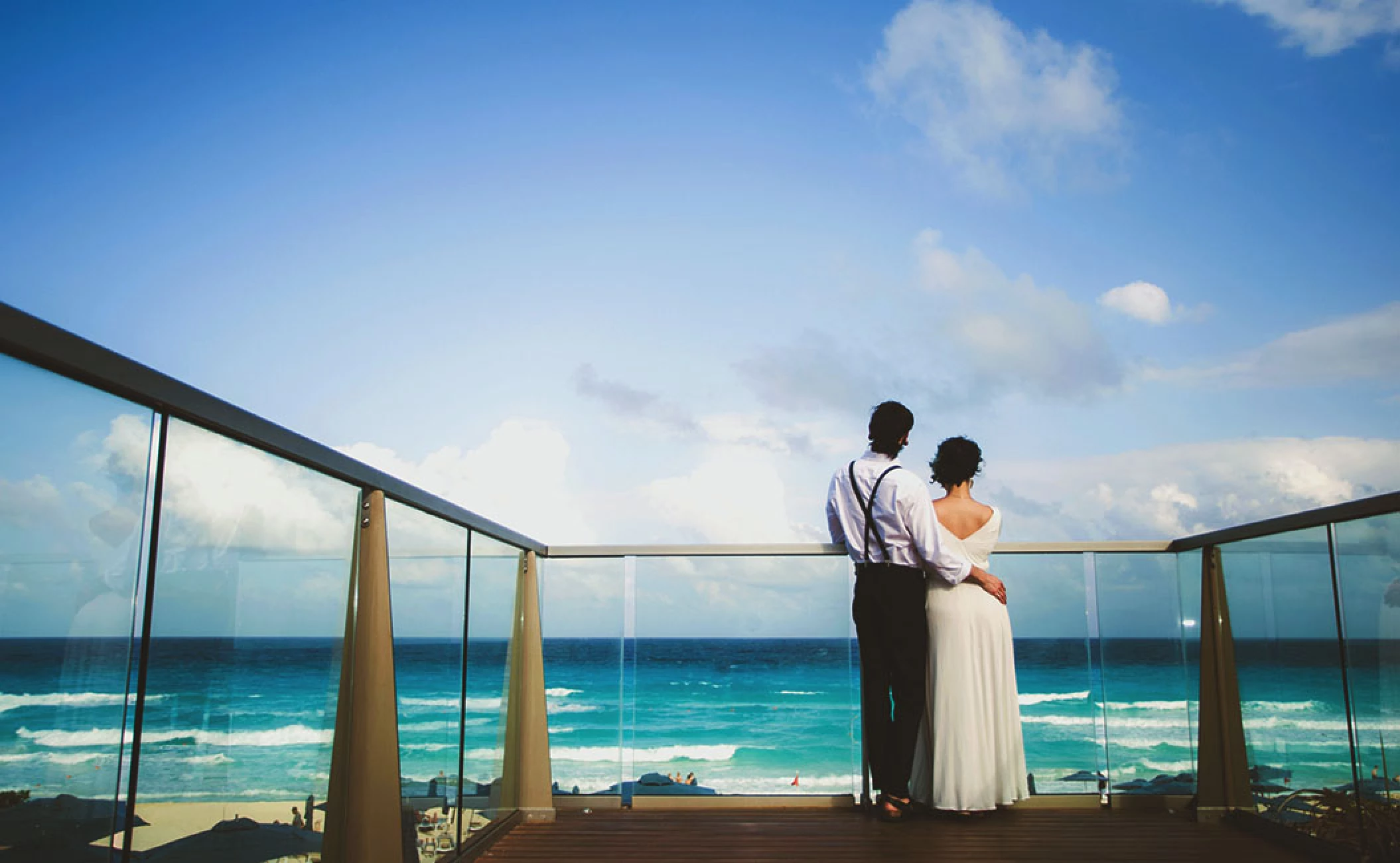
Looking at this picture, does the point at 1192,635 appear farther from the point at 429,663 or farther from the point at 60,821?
the point at 60,821

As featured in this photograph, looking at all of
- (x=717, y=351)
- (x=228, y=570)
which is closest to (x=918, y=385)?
(x=717, y=351)

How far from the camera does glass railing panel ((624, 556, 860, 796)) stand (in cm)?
414

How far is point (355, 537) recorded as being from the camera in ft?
7.64

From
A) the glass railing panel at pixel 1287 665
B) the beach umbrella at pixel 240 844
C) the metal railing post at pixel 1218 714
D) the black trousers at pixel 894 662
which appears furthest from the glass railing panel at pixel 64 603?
the metal railing post at pixel 1218 714

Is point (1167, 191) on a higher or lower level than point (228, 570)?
higher

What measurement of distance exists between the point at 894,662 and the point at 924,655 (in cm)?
11

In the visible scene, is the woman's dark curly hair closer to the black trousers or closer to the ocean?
the black trousers

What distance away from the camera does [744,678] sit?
4750 mm

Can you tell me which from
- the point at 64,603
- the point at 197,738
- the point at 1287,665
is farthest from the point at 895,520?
the point at 64,603

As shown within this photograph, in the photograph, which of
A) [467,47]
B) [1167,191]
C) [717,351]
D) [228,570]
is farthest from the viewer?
[717,351]

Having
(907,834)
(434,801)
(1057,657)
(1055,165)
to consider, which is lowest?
(907,834)

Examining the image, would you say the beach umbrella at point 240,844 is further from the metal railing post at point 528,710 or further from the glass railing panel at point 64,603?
the metal railing post at point 528,710

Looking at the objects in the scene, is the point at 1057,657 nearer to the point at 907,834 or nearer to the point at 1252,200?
the point at 907,834

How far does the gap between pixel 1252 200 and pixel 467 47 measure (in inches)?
800
